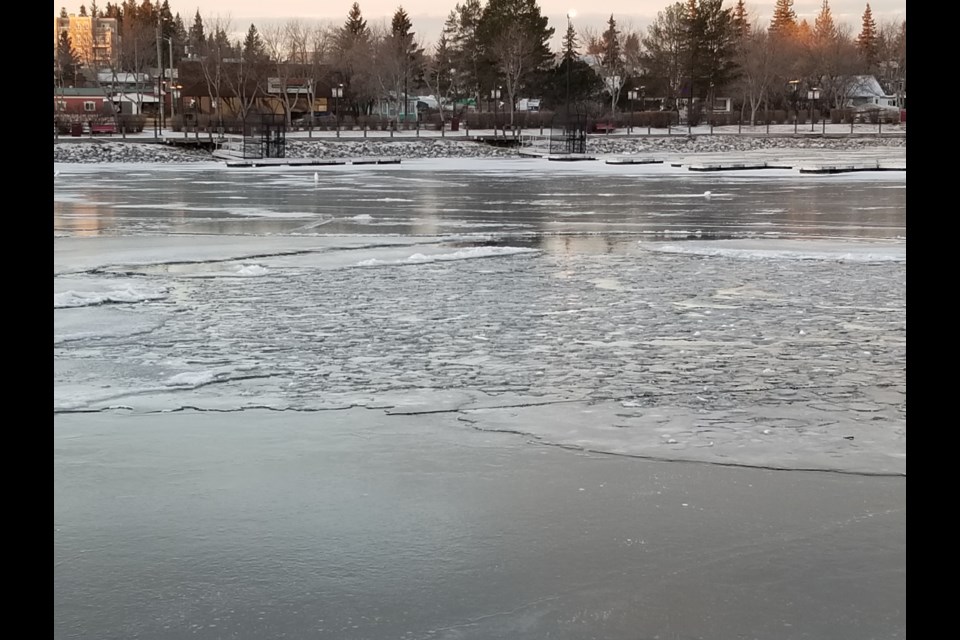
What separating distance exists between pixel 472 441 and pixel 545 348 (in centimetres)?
289

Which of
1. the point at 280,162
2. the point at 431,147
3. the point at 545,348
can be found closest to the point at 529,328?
the point at 545,348

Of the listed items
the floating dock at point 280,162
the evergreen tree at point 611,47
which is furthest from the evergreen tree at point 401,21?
the floating dock at point 280,162

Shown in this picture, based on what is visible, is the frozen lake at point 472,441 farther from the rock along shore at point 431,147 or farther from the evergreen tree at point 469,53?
the evergreen tree at point 469,53

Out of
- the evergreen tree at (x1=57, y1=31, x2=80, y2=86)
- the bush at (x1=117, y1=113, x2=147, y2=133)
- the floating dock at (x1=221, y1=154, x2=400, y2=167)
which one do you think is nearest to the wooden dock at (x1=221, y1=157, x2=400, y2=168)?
the floating dock at (x1=221, y1=154, x2=400, y2=167)

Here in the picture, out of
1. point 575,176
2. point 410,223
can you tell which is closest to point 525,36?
point 575,176

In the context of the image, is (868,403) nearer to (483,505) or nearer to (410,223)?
(483,505)

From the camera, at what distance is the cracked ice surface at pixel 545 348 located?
22.1 feet

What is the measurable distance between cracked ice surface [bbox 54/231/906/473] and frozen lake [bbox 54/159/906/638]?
0.04 meters

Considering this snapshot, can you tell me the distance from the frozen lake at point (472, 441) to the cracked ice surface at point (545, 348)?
36 millimetres

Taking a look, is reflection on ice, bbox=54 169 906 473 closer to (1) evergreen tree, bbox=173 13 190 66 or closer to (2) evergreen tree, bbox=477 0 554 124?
(2) evergreen tree, bbox=477 0 554 124

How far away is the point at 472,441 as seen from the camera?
6.34m

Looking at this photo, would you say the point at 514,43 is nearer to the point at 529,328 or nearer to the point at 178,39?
the point at 178,39

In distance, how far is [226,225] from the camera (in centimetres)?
2117
